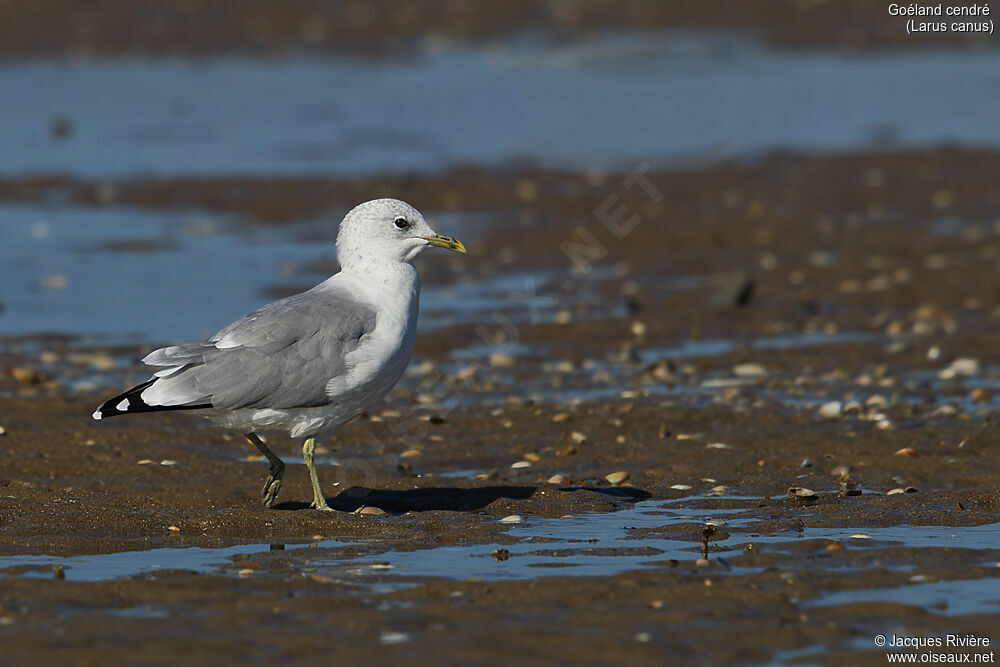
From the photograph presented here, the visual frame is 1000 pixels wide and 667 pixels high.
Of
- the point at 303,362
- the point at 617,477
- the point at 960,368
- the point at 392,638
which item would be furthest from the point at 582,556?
the point at 960,368

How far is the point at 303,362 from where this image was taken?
836 cm

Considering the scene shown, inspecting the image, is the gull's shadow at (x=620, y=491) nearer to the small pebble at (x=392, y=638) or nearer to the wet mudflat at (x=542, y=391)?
the wet mudflat at (x=542, y=391)

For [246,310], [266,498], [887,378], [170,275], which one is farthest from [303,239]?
[266,498]

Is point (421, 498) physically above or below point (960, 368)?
below

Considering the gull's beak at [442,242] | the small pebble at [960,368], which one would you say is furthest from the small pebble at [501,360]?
the gull's beak at [442,242]

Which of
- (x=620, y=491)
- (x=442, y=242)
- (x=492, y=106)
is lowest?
(x=620, y=491)

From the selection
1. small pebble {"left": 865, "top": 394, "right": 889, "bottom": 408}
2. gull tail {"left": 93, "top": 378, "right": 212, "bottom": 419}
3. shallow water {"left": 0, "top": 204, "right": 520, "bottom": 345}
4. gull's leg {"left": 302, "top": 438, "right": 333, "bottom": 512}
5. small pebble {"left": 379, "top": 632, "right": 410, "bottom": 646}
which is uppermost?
shallow water {"left": 0, "top": 204, "right": 520, "bottom": 345}

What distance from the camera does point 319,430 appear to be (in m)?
8.69

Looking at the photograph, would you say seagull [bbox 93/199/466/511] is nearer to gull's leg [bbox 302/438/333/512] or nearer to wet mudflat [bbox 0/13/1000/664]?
gull's leg [bbox 302/438/333/512]

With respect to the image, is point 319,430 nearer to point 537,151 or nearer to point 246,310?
point 246,310

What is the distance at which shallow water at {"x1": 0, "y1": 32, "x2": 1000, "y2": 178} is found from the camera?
23.3 meters

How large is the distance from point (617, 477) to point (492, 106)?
1889 centimetres

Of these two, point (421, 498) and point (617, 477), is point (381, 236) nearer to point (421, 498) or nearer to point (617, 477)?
point (421, 498)

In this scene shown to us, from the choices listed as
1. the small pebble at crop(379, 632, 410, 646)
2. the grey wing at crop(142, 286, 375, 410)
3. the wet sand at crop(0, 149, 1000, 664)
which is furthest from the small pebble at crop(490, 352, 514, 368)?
the small pebble at crop(379, 632, 410, 646)
